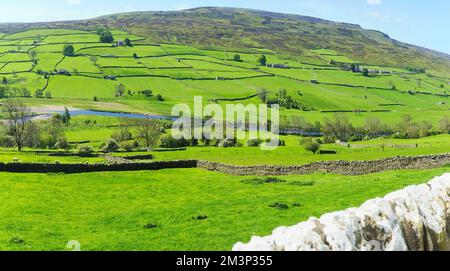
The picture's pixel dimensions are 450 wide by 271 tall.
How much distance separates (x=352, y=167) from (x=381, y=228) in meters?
40.4

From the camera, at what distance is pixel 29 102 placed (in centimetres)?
15088

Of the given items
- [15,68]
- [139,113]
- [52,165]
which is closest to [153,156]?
[52,165]

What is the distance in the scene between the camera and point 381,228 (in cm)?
945

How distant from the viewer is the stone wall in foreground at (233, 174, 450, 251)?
8461mm

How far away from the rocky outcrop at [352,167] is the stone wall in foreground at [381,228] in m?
37.0

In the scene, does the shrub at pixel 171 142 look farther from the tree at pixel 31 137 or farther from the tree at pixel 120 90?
the tree at pixel 120 90

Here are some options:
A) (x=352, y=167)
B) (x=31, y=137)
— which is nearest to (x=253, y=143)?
(x=352, y=167)

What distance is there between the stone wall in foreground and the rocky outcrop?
121 ft

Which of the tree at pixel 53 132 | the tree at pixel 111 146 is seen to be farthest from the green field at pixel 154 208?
the tree at pixel 53 132

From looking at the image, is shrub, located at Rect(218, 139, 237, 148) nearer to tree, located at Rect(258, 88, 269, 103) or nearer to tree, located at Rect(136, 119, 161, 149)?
tree, located at Rect(136, 119, 161, 149)

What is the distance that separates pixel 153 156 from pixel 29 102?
97951 mm

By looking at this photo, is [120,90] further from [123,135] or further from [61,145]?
[61,145]

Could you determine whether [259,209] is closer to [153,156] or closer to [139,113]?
[153,156]

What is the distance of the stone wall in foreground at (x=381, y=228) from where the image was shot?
846cm
